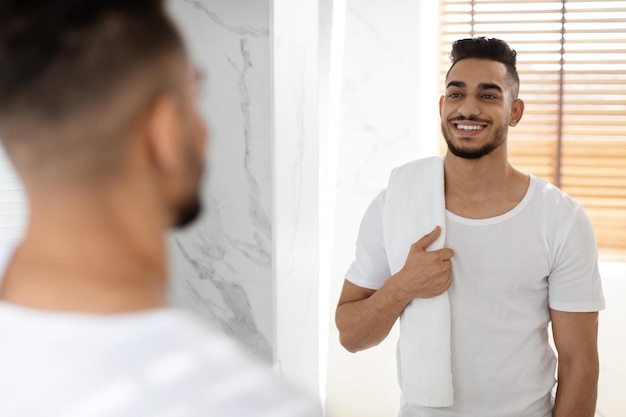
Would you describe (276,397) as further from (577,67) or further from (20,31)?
(577,67)

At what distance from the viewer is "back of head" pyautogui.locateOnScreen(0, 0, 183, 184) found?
51cm

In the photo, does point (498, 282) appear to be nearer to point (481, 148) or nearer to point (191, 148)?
point (481, 148)

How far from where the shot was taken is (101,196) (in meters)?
0.52

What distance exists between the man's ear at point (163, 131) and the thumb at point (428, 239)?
1.12 m

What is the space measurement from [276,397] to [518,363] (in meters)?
1.13

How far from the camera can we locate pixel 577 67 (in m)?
2.41

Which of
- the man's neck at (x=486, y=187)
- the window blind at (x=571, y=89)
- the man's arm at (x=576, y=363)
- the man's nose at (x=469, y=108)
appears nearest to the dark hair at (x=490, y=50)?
the man's nose at (x=469, y=108)

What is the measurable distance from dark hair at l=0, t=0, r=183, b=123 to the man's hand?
1097 millimetres

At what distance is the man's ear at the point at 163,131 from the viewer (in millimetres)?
517

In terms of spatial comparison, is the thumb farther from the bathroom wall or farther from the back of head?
the back of head

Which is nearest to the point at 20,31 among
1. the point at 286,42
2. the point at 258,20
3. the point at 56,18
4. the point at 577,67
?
the point at 56,18

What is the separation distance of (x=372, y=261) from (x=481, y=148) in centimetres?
34

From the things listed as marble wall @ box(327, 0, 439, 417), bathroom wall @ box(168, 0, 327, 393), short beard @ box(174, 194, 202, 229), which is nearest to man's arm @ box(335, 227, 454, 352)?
bathroom wall @ box(168, 0, 327, 393)

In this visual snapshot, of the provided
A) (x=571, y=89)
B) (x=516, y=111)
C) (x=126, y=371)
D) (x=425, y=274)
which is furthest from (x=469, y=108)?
(x=126, y=371)
